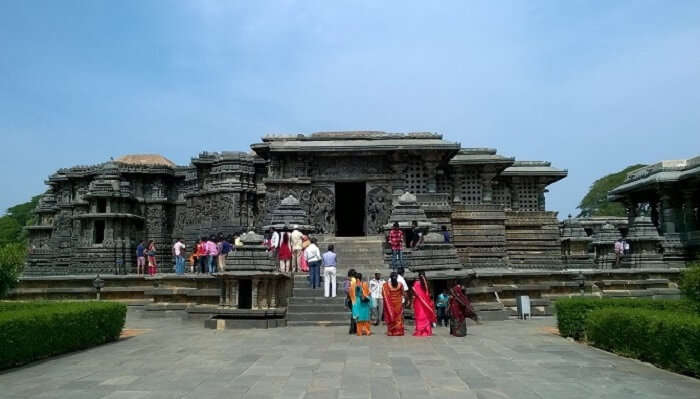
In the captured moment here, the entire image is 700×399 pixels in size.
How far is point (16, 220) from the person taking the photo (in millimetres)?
61594

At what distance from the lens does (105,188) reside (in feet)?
111

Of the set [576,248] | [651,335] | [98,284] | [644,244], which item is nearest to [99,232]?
[98,284]

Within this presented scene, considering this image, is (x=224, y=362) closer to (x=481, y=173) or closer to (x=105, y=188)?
(x=481, y=173)

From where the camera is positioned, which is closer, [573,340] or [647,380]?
[647,380]

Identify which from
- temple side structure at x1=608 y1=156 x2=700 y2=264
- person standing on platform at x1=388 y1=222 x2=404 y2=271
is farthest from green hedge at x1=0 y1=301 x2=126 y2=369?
temple side structure at x1=608 y1=156 x2=700 y2=264

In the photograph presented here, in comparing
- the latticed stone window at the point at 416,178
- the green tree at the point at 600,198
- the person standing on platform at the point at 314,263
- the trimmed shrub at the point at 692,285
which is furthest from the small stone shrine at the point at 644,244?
the green tree at the point at 600,198

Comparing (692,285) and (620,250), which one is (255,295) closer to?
(692,285)

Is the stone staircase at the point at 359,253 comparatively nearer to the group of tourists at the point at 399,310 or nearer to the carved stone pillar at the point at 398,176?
the carved stone pillar at the point at 398,176

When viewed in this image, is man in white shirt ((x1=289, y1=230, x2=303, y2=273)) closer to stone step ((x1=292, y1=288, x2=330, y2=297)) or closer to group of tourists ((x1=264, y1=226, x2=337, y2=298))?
group of tourists ((x1=264, y1=226, x2=337, y2=298))

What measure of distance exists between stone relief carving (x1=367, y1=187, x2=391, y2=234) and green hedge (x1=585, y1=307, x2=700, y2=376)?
14.0 metres

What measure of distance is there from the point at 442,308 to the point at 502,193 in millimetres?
16447

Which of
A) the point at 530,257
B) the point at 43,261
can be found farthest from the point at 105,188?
the point at 530,257

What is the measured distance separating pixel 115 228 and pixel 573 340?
29958 millimetres

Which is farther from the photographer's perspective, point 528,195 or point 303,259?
point 528,195
